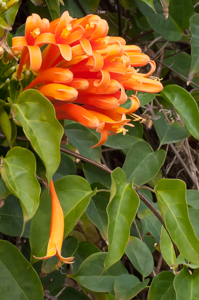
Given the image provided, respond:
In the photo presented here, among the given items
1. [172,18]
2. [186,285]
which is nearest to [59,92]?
[186,285]

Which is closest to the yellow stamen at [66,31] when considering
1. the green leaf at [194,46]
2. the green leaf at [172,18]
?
the green leaf at [194,46]

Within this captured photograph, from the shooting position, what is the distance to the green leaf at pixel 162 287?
506 millimetres

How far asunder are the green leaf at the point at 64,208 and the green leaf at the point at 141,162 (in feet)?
0.47

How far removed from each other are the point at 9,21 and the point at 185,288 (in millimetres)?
490

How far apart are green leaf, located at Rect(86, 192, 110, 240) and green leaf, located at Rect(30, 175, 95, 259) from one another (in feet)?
0.30

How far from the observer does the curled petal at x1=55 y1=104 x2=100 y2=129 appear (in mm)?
409

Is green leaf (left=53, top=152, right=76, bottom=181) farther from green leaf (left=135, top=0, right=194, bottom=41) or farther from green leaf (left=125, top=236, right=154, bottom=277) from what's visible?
green leaf (left=135, top=0, right=194, bottom=41)

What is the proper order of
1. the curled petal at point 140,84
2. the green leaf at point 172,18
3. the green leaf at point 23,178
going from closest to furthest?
the green leaf at point 23,178
the curled petal at point 140,84
the green leaf at point 172,18

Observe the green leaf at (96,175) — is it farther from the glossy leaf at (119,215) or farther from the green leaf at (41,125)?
the green leaf at (41,125)

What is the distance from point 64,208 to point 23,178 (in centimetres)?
Answer: 9

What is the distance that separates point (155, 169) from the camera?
1.97 feet

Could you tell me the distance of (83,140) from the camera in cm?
59

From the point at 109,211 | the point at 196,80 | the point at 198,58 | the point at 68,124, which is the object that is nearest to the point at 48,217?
the point at 109,211

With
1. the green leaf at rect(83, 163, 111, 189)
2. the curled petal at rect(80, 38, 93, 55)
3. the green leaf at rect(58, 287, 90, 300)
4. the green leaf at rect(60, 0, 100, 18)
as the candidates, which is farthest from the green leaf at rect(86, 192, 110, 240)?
the green leaf at rect(60, 0, 100, 18)
